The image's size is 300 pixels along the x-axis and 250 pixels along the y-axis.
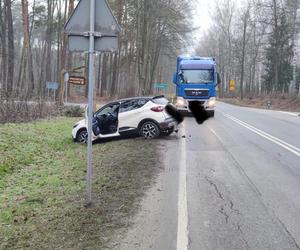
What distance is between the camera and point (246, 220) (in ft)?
22.0

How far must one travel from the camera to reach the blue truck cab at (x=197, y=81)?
26.9m

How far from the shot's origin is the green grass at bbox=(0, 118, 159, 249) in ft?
20.1

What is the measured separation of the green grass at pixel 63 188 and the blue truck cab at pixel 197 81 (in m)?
11.5

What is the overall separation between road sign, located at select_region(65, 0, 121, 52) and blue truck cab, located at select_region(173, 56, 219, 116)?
1996 cm

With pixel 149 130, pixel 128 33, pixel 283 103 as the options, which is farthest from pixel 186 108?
pixel 283 103

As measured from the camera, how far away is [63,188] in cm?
901

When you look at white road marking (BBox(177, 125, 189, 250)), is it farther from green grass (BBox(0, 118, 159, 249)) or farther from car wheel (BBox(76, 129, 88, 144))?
car wheel (BBox(76, 129, 88, 144))

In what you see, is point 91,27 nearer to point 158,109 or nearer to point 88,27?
point 88,27

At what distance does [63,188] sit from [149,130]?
24.9 ft

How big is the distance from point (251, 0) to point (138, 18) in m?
28.6

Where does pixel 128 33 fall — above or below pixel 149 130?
above

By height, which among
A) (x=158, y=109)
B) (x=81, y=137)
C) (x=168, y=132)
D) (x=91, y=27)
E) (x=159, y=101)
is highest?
(x=91, y=27)

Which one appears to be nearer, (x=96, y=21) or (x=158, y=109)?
(x=96, y=21)

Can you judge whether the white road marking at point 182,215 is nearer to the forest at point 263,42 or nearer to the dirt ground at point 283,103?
the dirt ground at point 283,103
